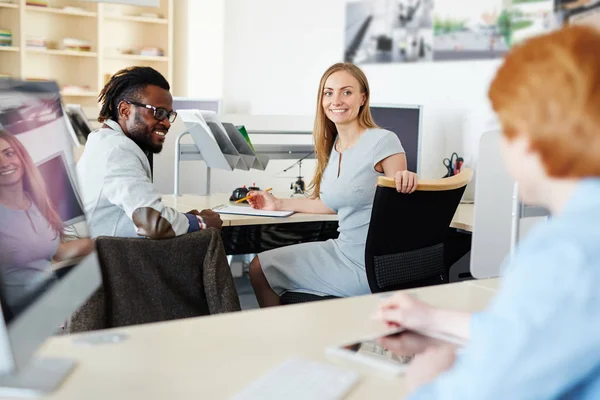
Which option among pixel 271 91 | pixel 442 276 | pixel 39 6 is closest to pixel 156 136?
pixel 442 276

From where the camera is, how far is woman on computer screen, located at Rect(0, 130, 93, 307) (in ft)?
A: 2.76

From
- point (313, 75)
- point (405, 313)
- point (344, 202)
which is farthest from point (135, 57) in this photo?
point (405, 313)

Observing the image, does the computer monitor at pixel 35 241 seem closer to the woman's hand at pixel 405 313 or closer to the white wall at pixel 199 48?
the woman's hand at pixel 405 313

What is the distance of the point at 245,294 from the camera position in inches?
170

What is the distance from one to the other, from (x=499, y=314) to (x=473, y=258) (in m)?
1.17

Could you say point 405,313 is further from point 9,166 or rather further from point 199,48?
point 199,48

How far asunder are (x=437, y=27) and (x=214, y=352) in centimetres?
311

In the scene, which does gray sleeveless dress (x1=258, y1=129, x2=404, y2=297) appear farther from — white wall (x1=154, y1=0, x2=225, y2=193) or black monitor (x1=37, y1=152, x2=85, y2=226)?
white wall (x1=154, y1=0, x2=225, y2=193)

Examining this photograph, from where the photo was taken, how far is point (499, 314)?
0.75 meters

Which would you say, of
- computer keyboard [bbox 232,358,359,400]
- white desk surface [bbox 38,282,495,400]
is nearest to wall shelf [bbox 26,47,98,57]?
white desk surface [bbox 38,282,495,400]

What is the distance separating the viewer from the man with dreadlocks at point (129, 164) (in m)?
2.07

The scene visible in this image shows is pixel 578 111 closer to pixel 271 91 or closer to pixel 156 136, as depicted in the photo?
pixel 156 136

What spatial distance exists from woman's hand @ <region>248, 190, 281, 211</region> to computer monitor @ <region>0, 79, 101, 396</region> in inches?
75.5

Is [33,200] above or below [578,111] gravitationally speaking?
below
